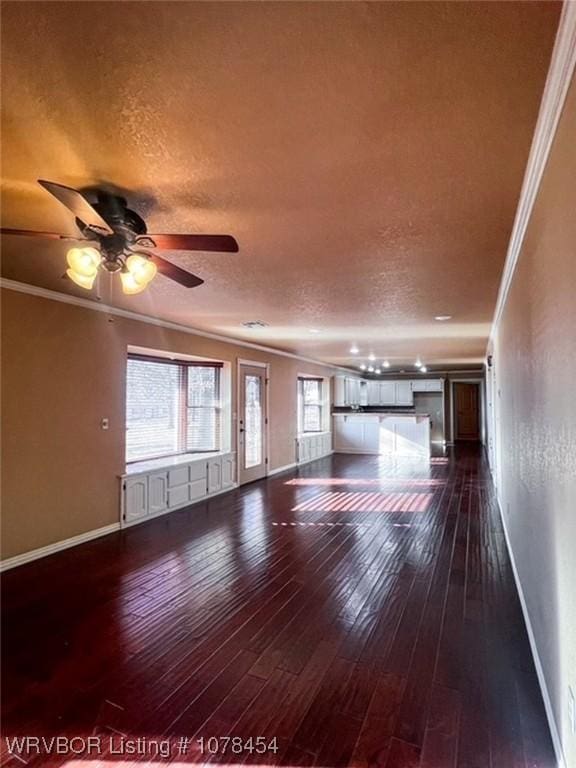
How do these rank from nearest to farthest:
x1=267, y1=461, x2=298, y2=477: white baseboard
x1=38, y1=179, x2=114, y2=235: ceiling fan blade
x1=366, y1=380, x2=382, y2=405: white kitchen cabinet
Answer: x1=38, y1=179, x2=114, y2=235: ceiling fan blade → x1=267, y1=461, x2=298, y2=477: white baseboard → x1=366, y1=380, x2=382, y2=405: white kitchen cabinet

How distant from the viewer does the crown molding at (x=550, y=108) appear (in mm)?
1081

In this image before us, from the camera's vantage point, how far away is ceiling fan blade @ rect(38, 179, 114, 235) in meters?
1.56

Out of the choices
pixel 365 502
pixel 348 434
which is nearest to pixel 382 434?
pixel 348 434

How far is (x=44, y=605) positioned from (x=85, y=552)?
1013 mm

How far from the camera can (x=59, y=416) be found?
3.93 metres

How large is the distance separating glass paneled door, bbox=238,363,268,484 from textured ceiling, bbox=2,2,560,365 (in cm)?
417

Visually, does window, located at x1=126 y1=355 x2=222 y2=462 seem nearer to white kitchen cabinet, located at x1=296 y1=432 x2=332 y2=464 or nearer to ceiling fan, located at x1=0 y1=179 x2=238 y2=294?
white kitchen cabinet, located at x1=296 y1=432 x2=332 y2=464

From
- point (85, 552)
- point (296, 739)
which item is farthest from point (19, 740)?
point (85, 552)

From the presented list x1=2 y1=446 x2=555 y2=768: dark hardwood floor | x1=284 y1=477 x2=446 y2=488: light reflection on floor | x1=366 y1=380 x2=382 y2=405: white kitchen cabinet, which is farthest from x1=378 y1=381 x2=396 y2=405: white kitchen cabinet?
x1=2 y1=446 x2=555 y2=768: dark hardwood floor

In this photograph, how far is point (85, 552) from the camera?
152 inches

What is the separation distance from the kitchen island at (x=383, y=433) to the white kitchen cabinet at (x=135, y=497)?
679cm

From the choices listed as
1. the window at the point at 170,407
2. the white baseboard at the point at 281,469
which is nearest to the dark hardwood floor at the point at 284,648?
the window at the point at 170,407

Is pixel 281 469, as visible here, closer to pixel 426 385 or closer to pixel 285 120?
pixel 426 385

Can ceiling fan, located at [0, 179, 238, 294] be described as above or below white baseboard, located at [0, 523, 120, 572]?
above
